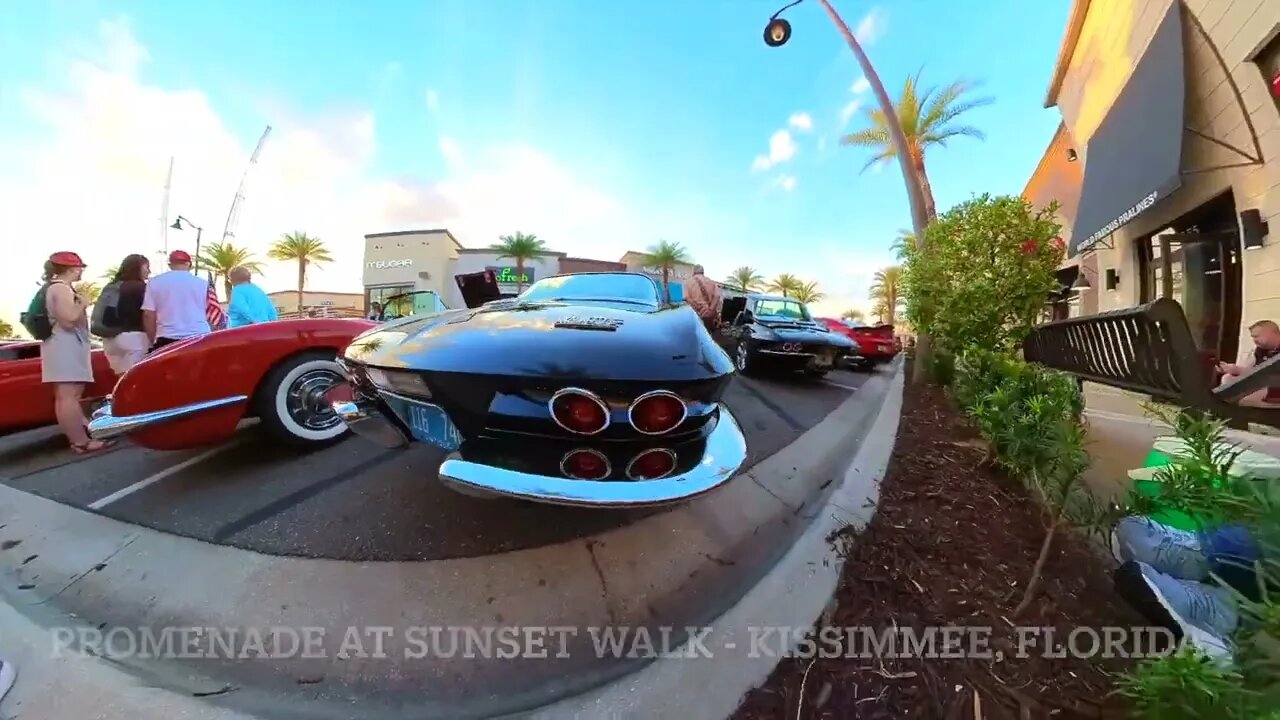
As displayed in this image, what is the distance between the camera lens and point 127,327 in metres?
3.58

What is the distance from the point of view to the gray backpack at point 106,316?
11.3 feet

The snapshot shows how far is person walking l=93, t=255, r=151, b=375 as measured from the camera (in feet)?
11.6

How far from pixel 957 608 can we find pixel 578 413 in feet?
5.01

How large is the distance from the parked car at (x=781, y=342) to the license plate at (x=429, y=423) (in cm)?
514

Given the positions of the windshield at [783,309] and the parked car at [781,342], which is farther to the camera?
the windshield at [783,309]

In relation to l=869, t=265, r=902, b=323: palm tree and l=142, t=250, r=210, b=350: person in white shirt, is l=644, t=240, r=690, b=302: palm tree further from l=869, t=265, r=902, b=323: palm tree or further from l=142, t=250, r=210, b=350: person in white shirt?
l=142, t=250, r=210, b=350: person in white shirt

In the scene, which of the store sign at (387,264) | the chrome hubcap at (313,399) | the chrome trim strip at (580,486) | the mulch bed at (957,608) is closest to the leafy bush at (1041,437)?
the mulch bed at (957,608)

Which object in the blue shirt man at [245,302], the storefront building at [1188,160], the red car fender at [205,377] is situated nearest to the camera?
the red car fender at [205,377]

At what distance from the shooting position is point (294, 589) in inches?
62.8

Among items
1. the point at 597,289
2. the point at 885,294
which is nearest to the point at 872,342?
the point at 597,289

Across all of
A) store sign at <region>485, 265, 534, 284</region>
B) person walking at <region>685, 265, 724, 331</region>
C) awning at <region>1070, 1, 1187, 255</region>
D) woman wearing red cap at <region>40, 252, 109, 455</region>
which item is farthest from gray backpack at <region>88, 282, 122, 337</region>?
store sign at <region>485, 265, 534, 284</region>

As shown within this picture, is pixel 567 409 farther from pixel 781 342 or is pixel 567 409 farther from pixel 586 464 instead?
pixel 781 342

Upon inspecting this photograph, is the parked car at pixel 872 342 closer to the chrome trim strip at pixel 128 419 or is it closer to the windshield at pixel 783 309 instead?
the windshield at pixel 783 309

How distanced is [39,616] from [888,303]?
38697mm
